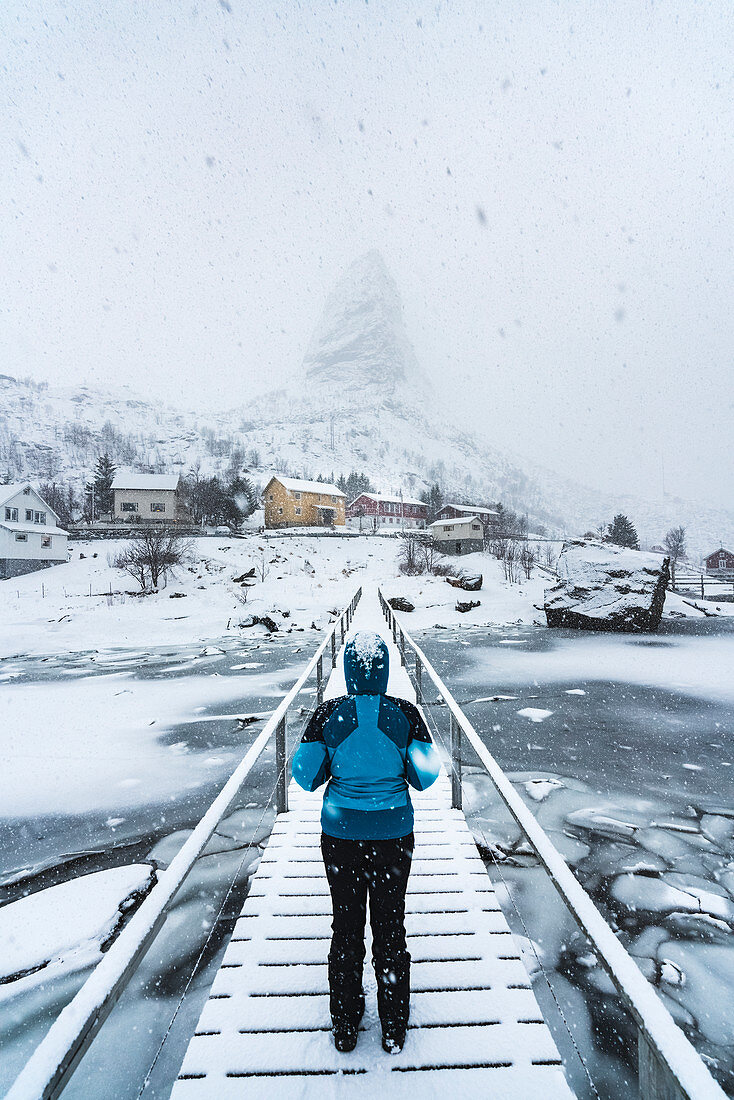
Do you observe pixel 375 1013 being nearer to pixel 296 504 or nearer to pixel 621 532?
pixel 621 532

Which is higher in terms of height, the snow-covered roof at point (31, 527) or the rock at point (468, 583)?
the snow-covered roof at point (31, 527)

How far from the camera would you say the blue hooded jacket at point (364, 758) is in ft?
6.58

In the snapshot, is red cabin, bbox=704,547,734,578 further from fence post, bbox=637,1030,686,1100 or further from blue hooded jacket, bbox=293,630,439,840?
fence post, bbox=637,1030,686,1100

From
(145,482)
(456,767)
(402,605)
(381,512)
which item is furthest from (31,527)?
(381,512)

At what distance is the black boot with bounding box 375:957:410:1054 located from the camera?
2.02 meters

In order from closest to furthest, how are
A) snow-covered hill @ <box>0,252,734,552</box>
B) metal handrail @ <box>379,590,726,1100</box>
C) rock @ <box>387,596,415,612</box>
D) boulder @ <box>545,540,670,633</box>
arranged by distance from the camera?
1. metal handrail @ <box>379,590,726,1100</box>
2. boulder @ <box>545,540,670,633</box>
3. rock @ <box>387,596,415,612</box>
4. snow-covered hill @ <box>0,252,734,552</box>

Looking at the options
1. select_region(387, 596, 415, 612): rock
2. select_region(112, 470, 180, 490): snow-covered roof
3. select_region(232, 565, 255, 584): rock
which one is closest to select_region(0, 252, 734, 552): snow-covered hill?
select_region(112, 470, 180, 490): snow-covered roof

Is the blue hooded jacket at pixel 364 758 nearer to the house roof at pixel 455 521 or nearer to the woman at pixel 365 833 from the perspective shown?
the woman at pixel 365 833

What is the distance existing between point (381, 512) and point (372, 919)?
69.0 meters

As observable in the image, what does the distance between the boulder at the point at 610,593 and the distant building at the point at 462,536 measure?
2227 cm

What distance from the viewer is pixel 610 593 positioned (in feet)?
69.3

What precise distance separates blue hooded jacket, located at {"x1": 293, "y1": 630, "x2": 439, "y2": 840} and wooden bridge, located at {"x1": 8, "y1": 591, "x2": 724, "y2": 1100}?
59cm

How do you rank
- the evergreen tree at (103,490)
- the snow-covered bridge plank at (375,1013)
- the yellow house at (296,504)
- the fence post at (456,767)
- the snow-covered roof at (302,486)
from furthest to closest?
the evergreen tree at (103,490), the snow-covered roof at (302,486), the yellow house at (296,504), the fence post at (456,767), the snow-covered bridge plank at (375,1013)

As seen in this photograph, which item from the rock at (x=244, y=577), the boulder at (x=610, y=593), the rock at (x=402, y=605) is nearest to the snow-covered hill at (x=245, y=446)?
the rock at (x=244, y=577)
